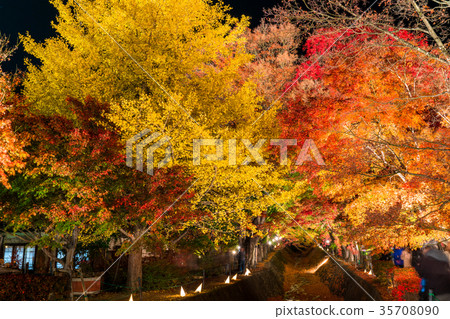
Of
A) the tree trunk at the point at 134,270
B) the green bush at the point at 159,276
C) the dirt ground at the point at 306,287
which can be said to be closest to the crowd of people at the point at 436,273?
the dirt ground at the point at 306,287

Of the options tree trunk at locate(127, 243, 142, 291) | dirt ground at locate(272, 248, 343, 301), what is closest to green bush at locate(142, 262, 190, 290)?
tree trunk at locate(127, 243, 142, 291)

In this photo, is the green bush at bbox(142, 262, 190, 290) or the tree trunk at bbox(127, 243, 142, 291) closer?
the tree trunk at bbox(127, 243, 142, 291)

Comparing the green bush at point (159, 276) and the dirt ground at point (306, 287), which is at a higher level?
the green bush at point (159, 276)

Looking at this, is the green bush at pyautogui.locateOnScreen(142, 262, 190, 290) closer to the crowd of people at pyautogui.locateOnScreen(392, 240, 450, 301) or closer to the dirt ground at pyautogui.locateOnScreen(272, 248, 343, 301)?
the dirt ground at pyautogui.locateOnScreen(272, 248, 343, 301)

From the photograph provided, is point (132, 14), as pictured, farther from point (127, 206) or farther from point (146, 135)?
point (127, 206)

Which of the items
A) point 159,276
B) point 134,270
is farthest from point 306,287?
point 134,270

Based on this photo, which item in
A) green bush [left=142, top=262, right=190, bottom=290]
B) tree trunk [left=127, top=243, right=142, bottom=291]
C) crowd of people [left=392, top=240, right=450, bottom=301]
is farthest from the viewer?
green bush [left=142, top=262, right=190, bottom=290]

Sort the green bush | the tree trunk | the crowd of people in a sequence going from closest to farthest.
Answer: the crowd of people, the tree trunk, the green bush

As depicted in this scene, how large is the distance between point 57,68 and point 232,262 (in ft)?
57.1

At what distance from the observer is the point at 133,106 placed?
38.2 feet

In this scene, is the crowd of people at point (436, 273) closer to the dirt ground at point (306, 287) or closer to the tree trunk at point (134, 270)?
the dirt ground at point (306, 287)

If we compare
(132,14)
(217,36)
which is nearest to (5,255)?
(132,14)

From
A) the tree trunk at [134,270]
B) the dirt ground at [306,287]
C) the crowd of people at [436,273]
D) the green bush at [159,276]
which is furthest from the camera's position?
the dirt ground at [306,287]

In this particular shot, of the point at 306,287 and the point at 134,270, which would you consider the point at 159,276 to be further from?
the point at 306,287
